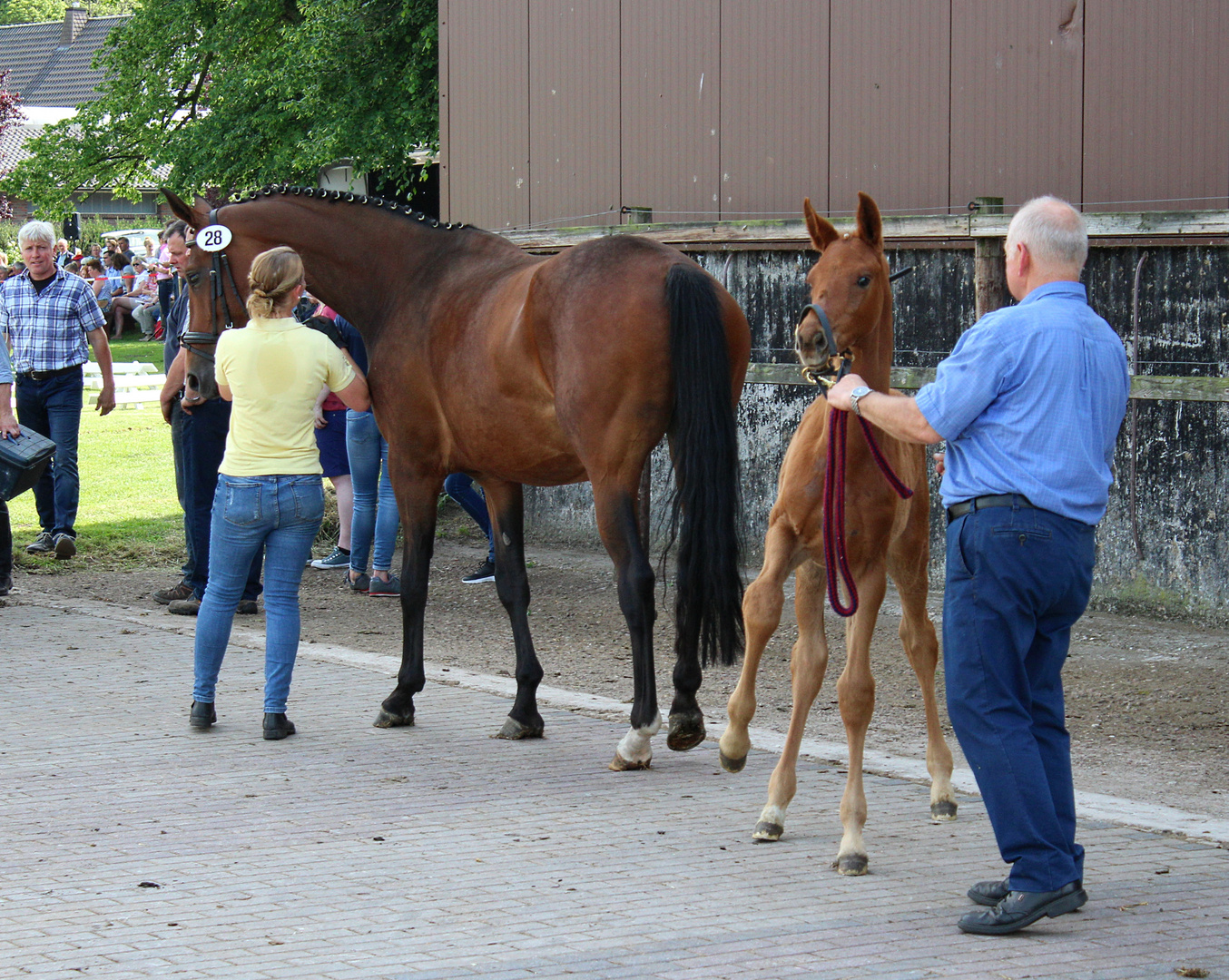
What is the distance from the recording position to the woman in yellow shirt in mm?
6293

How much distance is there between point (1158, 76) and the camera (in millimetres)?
8578

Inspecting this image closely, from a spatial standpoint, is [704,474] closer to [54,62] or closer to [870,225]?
[870,225]

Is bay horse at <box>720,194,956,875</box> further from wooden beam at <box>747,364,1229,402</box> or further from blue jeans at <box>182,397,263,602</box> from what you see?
blue jeans at <box>182,397,263,602</box>

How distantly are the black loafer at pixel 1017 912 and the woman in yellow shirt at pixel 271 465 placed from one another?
3315 millimetres

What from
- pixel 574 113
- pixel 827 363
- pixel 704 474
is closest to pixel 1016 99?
pixel 574 113

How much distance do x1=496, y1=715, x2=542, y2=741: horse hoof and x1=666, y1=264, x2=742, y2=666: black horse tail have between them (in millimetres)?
897

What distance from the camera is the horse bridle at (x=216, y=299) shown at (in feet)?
23.5

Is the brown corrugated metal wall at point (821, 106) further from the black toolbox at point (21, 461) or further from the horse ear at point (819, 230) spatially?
the black toolbox at point (21, 461)

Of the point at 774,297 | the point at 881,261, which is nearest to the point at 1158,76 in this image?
the point at 774,297

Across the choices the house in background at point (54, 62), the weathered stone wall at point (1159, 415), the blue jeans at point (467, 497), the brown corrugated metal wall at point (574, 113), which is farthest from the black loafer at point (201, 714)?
the house in background at point (54, 62)

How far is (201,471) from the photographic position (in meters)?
9.04

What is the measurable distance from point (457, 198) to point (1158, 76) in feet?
22.6

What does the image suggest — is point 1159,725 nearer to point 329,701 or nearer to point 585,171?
point 329,701

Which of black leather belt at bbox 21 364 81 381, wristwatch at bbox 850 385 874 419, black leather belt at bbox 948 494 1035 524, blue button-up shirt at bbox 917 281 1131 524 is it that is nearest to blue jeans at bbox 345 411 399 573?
black leather belt at bbox 21 364 81 381
